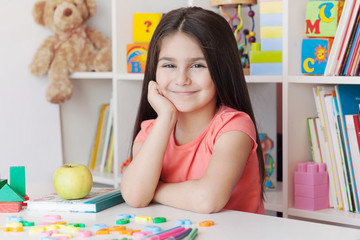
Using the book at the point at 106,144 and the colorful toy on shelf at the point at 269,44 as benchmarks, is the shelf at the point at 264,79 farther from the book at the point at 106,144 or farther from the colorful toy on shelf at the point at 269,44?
the book at the point at 106,144

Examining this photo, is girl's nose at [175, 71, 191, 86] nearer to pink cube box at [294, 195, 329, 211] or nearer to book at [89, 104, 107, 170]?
pink cube box at [294, 195, 329, 211]

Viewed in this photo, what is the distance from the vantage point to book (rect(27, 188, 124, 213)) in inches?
48.3

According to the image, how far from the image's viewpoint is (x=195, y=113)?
62.0 inches

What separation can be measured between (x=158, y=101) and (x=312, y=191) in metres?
0.62

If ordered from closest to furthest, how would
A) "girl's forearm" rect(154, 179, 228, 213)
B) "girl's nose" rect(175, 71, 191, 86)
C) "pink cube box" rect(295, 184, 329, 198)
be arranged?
"girl's forearm" rect(154, 179, 228, 213), "girl's nose" rect(175, 71, 191, 86), "pink cube box" rect(295, 184, 329, 198)

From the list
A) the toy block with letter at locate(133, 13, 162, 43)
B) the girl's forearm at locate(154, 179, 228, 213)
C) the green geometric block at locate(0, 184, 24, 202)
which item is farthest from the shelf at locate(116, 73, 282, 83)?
the green geometric block at locate(0, 184, 24, 202)

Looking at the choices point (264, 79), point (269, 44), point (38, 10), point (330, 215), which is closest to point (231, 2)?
Result: point (269, 44)

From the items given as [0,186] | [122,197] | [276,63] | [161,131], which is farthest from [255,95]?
[0,186]

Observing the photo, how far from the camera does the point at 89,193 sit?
1.35 m

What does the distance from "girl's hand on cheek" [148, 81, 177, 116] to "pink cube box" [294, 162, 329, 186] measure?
0.57 meters

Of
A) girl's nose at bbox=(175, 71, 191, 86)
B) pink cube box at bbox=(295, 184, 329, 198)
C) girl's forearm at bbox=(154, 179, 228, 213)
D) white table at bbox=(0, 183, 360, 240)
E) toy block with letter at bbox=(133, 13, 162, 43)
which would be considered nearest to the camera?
white table at bbox=(0, 183, 360, 240)

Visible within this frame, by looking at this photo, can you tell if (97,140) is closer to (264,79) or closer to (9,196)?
(264,79)

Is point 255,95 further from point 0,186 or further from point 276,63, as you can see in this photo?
point 0,186

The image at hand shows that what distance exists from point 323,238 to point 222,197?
0.96ft
